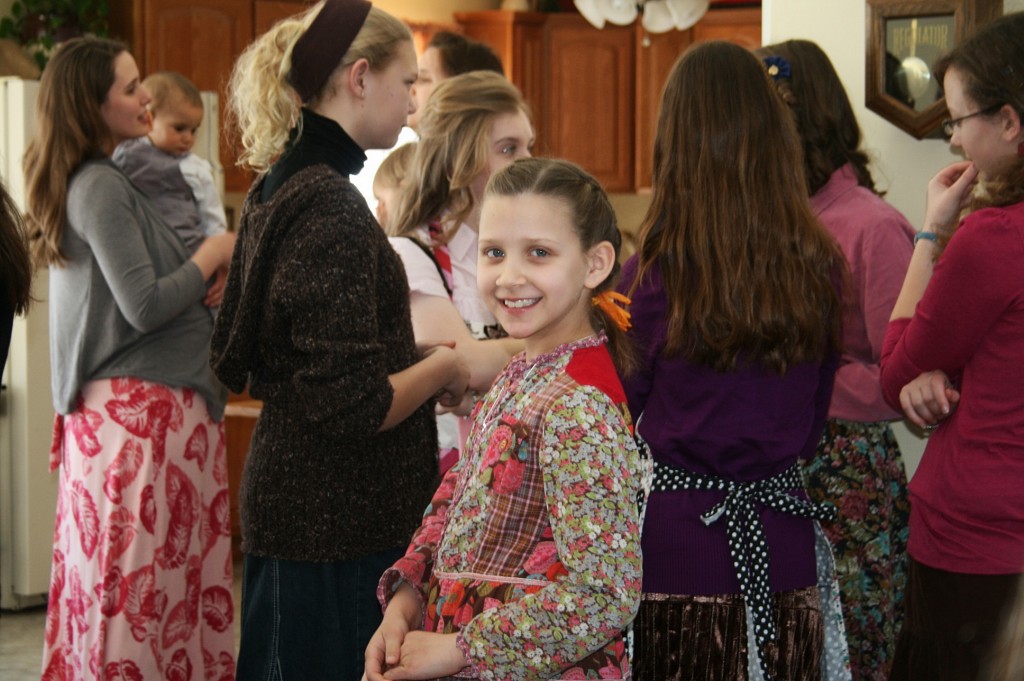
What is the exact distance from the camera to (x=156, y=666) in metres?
2.78

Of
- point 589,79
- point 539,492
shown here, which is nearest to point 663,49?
point 589,79

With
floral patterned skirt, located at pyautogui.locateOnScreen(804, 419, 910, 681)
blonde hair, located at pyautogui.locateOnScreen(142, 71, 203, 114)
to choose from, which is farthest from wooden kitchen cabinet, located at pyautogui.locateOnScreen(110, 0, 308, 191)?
floral patterned skirt, located at pyautogui.locateOnScreen(804, 419, 910, 681)

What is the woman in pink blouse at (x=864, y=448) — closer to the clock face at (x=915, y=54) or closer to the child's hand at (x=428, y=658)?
the clock face at (x=915, y=54)

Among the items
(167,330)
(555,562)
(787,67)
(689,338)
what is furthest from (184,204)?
(555,562)

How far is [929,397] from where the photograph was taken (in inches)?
75.9

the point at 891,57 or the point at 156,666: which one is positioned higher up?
the point at 891,57

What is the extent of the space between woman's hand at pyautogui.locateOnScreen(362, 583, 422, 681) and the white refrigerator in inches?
129

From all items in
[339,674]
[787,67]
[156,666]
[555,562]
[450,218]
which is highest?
[787,67]

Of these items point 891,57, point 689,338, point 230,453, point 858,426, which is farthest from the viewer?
point 230,453

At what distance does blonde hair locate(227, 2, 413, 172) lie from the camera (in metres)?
1.92

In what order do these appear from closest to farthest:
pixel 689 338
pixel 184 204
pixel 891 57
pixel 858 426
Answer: pixel 689 338
pixel 858 426
pixel 891 57
pixel 184 204

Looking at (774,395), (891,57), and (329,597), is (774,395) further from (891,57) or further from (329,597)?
(891,57)

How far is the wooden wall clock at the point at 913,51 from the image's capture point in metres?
2.53

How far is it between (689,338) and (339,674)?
725 mm
